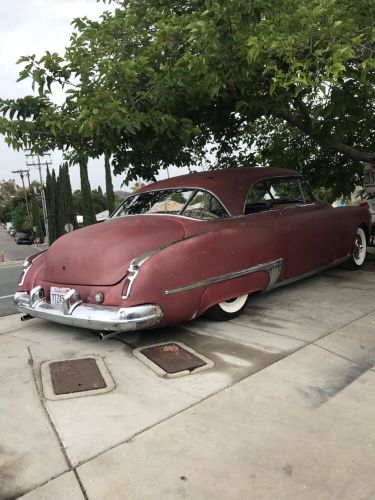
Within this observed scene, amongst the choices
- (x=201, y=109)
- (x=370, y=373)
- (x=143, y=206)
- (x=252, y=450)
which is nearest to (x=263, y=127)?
(x=201, y=109)

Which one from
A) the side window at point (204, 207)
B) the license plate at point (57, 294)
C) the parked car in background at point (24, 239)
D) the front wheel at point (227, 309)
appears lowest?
the parked car in background at point (24, 239)

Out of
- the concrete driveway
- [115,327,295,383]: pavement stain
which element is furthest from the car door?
[115,327,295,383]: pavement stain

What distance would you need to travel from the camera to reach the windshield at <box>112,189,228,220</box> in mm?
4871

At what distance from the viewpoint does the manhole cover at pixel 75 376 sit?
3316 millimetres

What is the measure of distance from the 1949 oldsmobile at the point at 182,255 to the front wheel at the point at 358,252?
1034 mm

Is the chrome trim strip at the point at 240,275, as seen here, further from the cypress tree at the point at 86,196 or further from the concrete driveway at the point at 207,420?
the cypress tree at the point at 86,196

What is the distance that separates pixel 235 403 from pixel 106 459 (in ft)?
3.15

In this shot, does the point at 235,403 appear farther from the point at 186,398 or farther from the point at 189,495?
the point at 189,495

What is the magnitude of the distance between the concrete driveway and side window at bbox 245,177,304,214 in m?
Answer: 1.53

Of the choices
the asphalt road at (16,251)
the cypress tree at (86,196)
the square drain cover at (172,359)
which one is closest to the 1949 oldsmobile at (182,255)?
the square drain cover at (172,359)

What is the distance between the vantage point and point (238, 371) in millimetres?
3506

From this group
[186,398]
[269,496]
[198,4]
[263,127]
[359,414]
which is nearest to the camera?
[269,496]

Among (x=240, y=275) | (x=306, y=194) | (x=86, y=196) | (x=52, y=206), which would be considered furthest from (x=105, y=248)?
(x=52, y=206)

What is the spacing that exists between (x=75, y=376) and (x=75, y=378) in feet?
0.13
